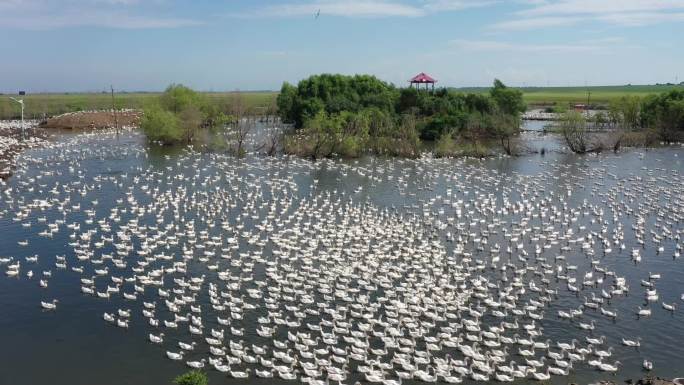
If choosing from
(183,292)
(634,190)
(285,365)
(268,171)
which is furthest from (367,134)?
(285,365)

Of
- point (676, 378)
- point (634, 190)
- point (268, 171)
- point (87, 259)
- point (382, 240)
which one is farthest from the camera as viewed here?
point (268, 171)

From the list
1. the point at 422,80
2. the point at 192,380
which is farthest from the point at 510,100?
the point at 192,380

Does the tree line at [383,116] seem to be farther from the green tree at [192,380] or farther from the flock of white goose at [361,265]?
the green tree at [192,380]

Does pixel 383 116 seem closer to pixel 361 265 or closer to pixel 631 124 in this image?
pixel 631 124

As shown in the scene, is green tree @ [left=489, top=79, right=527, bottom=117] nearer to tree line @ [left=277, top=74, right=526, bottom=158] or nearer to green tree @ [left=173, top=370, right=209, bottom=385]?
tree line @ [left=277, top=74, right=526, bottom=158]

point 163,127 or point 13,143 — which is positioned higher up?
point 163,127

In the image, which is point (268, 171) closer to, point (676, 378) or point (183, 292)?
point (183, 292)
